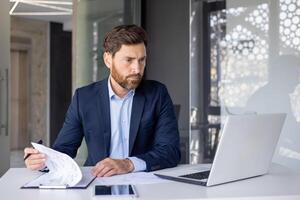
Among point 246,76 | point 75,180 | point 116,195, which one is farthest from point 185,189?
point 246,76

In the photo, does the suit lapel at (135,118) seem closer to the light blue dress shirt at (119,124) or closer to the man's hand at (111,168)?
the light blue dress shirt at (119,124)

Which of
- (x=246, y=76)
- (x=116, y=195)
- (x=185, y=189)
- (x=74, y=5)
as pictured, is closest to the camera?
(x=116, y=195)

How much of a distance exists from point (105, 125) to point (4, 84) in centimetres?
235

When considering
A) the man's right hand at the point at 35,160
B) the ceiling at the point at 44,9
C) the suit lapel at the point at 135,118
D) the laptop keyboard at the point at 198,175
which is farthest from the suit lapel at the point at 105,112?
the ceiling at the point at 44,9

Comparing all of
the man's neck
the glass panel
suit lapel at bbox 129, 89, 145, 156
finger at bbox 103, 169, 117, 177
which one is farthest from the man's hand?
the glass panel

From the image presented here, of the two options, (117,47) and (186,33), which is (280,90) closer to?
(186,33)

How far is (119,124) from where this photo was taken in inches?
86.7

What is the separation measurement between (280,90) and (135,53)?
7.63 feet

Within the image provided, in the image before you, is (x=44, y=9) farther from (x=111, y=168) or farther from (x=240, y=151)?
(x=240, y=151)

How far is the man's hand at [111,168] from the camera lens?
176 centimetres

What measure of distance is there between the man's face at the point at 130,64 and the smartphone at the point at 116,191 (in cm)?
69

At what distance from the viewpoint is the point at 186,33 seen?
4.81 metres

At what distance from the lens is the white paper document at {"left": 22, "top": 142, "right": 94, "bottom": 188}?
5.09 ft

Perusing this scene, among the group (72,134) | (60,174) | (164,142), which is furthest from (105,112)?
(60,174)
